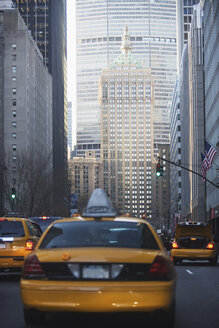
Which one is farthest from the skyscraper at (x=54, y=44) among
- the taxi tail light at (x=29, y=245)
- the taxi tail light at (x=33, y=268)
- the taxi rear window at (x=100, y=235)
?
the taxi tail light at (x=33, y=268)

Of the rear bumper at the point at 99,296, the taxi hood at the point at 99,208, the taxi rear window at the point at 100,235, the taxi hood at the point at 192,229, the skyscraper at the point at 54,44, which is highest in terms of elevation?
the skyscraper at the point at 54,44

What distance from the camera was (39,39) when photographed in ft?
531

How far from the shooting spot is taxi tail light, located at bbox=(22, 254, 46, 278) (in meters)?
7.84

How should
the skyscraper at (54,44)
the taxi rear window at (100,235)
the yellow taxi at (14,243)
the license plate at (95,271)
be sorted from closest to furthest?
the license plate at (95,271)
the taxi rear window at (100,235)
the yellow taxi at (14,243)
the skyscraper at (54,44)

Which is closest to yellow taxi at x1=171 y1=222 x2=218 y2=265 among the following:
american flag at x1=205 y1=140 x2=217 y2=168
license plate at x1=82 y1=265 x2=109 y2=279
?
american flag at x1=205 y1=140 x2=217 y2=168

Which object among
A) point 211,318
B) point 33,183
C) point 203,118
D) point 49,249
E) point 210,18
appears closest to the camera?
point 49,249

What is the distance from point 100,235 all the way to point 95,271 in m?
0.89

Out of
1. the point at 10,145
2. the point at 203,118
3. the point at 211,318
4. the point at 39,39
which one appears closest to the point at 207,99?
the point at 203,118

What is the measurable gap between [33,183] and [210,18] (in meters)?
26.6

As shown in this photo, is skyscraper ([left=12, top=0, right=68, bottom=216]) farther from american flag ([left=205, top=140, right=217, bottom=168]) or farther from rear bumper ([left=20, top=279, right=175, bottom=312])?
rear bumper ([left=20, top=279, right=175, bottom=312])

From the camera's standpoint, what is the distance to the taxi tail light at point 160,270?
7.81 m

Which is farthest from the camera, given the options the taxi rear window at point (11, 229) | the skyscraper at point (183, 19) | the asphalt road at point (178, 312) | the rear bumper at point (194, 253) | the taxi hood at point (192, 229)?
the skyscraper at point (183, 19)

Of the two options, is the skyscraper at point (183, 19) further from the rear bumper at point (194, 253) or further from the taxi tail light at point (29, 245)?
the taxi tail light at point (29, 245)

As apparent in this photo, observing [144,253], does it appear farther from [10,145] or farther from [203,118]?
[10,145]
